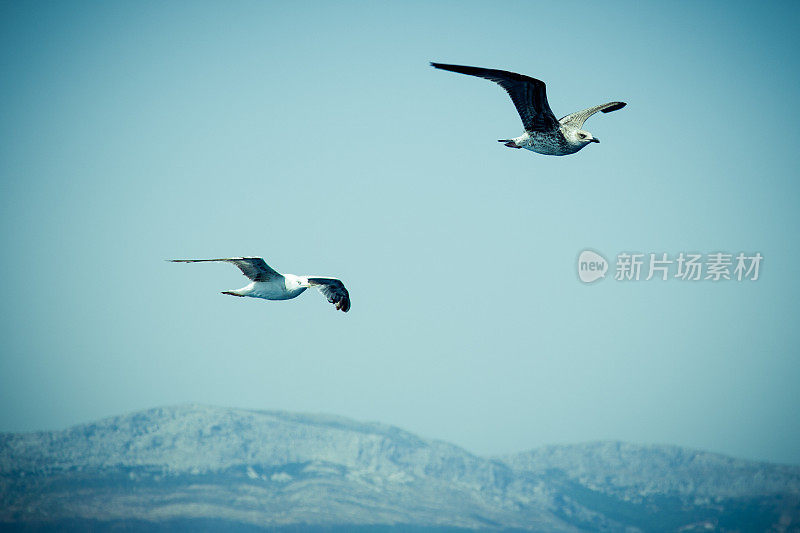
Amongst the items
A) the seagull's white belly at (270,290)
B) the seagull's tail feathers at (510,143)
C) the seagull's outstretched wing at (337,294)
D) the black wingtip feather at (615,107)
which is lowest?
the seagull's white belly at (270,290)

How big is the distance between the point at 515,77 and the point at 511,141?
3403 mm

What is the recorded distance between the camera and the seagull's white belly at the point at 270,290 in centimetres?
3028

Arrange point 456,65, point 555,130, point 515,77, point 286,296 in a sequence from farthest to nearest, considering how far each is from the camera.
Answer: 1. point 286,296
2. point 555,130
3. point 515,77
4. point 456,65

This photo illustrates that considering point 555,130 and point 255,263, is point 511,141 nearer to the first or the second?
point 555,130

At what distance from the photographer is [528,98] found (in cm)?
2392

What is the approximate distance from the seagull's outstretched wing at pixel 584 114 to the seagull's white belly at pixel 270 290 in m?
12.2

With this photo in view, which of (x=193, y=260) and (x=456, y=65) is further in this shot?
(x=193, y=260)

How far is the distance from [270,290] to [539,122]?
40.5 ft

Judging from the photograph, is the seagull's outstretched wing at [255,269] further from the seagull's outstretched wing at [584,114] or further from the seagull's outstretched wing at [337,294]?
the seagull's outstretched wing at [584,114]

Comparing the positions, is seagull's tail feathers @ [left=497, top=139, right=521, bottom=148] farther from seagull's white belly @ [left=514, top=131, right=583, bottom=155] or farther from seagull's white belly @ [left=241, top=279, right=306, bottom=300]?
seagull's white belly @ [left=241, top=279, right=306, bottom=300]

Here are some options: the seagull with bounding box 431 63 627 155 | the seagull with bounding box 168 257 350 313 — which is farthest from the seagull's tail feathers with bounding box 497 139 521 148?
the seagull with bounding box 168 257 350 313

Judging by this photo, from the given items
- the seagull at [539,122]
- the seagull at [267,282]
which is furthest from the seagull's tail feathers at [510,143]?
the seagull at [267,282]

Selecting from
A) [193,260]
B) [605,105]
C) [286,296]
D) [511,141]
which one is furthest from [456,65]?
[286,296]

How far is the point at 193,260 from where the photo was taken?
74.6 ft
